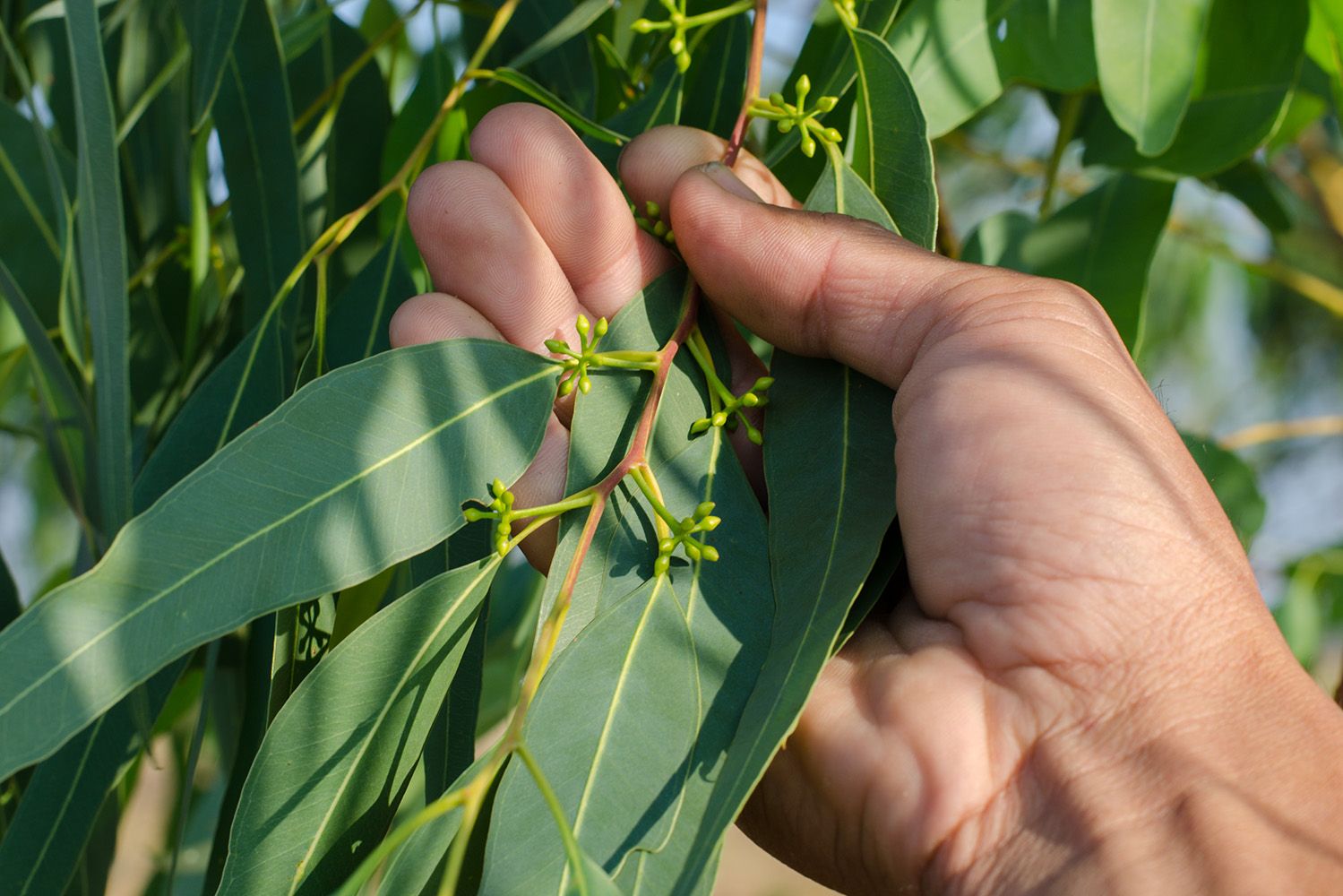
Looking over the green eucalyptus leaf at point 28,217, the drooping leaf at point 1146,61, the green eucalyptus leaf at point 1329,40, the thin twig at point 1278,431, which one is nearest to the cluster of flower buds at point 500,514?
the drooping leaf at point 1146,61

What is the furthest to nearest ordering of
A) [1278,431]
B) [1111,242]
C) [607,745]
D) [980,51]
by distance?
1. [1278,431]
2. [1111,242]
3. [980,51]
4. [607,745]

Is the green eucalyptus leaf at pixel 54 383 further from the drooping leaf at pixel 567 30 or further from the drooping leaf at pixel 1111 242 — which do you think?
the drooping leaf at pixel 1111 242

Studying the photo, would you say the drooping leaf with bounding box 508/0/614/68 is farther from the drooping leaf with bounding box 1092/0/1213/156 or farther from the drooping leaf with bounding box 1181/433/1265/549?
the drooping leaf with bounding box 1181/433/1265/549

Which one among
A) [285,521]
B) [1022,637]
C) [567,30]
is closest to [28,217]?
[567,30]

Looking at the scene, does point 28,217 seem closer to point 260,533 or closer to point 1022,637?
point 260,533

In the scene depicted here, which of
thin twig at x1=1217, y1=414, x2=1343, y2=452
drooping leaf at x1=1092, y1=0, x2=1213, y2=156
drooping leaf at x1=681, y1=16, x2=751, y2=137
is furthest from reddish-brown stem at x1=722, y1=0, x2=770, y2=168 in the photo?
thin twig at x1=1217, y1=414, x2=1343, y2=452

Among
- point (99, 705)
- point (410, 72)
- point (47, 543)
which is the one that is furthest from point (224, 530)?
point (47, 543)
